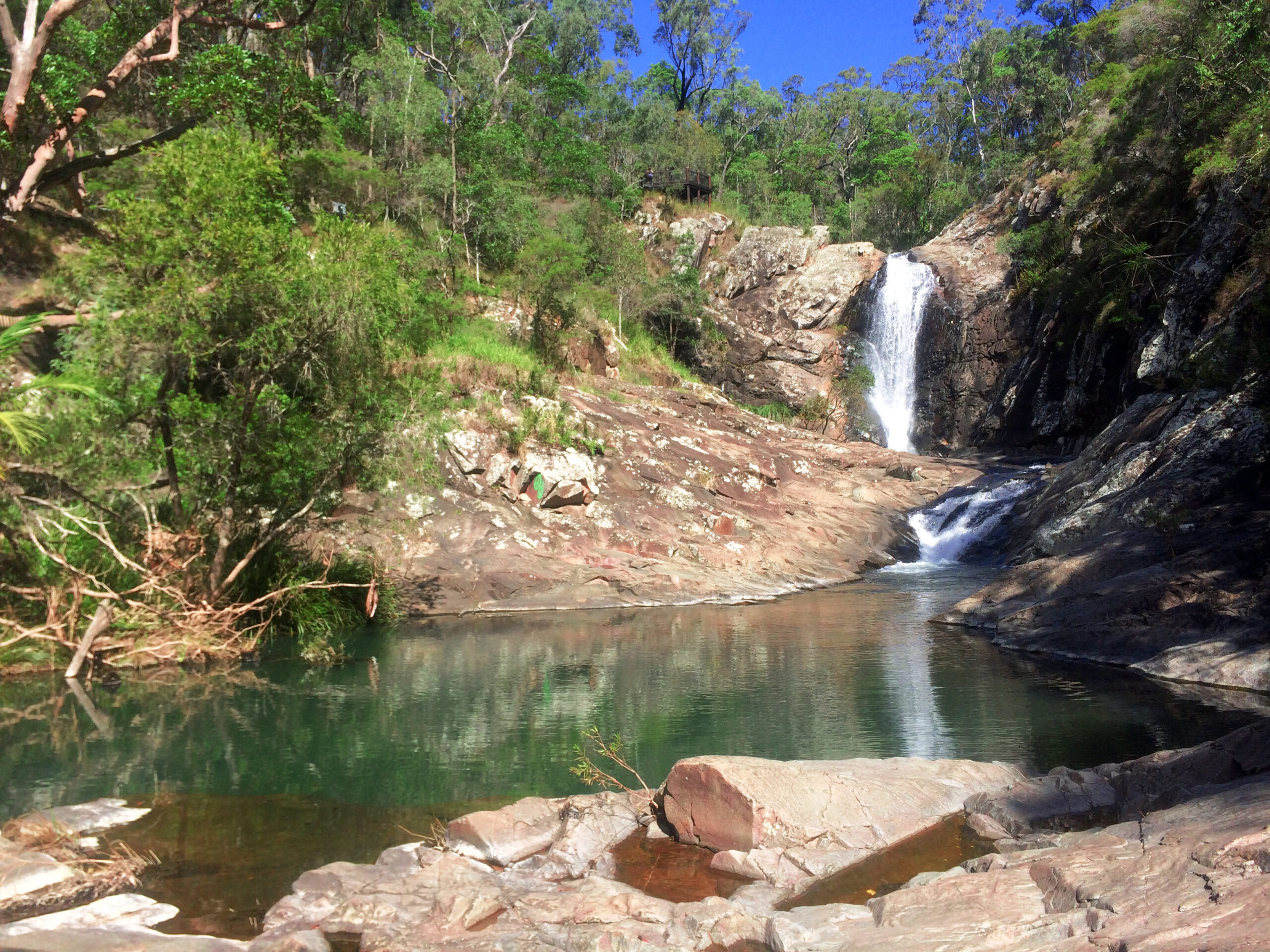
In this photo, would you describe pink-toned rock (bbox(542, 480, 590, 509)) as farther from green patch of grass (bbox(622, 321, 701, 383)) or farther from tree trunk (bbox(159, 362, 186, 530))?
green patch of grass (bbox(622, 321, 701, 383))

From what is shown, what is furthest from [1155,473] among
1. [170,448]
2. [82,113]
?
[82,113]

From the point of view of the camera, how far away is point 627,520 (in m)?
24.2

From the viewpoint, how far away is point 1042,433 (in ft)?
110

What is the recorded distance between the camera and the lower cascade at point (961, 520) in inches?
1055

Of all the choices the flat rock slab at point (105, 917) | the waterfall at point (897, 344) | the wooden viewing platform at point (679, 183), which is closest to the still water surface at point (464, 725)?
the flat rock slab at point (105, 917)

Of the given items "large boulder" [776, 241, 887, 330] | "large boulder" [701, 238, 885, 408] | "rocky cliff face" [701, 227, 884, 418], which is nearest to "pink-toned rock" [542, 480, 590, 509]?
"rocky cliff face" [701, 227, 884, 418]

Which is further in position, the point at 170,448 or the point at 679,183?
the point at 679,183

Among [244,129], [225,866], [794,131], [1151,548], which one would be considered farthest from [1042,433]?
[794,131]

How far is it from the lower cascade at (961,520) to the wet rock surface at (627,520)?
0.72 m

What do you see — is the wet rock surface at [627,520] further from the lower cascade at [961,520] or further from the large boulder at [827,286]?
the large boulder at [827,286]

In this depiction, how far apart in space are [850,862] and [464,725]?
621 centimetres

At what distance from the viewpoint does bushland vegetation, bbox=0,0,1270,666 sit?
13.6 meters

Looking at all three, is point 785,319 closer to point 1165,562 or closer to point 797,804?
point 1165,562

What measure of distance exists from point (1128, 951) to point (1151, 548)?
13.4m
